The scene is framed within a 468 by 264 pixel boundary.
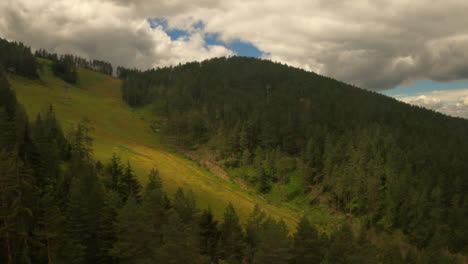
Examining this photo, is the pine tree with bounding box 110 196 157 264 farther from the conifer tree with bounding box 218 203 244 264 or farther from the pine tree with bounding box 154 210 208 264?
the conifer tree with bounding box 218 203 244 264

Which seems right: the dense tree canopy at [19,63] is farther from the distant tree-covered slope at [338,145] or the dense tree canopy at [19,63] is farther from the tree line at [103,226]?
the tree line at [103,226]

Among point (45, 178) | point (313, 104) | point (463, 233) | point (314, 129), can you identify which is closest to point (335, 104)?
point (313, 104)

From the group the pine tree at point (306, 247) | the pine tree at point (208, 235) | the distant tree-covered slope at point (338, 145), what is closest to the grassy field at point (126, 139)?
the distant tree-covered slope at point (338, 145)

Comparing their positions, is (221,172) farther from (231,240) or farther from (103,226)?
(103,226)

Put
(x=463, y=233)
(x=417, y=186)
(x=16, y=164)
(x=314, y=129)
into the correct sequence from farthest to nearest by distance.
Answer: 1. (x=314, y=129)
2. (x=417, y=186)
3. (x=463, y=233)
4. (x=16, y=164)

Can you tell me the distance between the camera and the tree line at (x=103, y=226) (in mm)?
23422

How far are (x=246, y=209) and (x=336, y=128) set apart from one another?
60.6 m

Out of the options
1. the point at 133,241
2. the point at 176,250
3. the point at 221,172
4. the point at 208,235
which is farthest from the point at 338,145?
the point at 176,250

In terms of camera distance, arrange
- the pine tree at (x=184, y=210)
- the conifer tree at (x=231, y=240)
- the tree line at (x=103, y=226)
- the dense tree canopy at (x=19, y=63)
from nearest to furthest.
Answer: the tree line at (x=103, y=226) → the conifer tree at (x=231, y=240) → the pine tree at (x=184, y=210) → the dense tree canopy at (x=19, y=63)

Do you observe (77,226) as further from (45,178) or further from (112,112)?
(112,112)

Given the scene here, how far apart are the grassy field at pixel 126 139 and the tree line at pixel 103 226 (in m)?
17.4

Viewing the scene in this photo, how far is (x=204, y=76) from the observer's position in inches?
7067

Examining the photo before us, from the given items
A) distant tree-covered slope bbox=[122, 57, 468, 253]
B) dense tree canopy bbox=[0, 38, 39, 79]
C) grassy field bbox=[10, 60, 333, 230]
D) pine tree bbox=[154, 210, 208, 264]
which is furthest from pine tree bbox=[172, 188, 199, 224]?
dense tree canopy bbox=[0, 38, 39, 79]

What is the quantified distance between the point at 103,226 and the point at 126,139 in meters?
70.8
